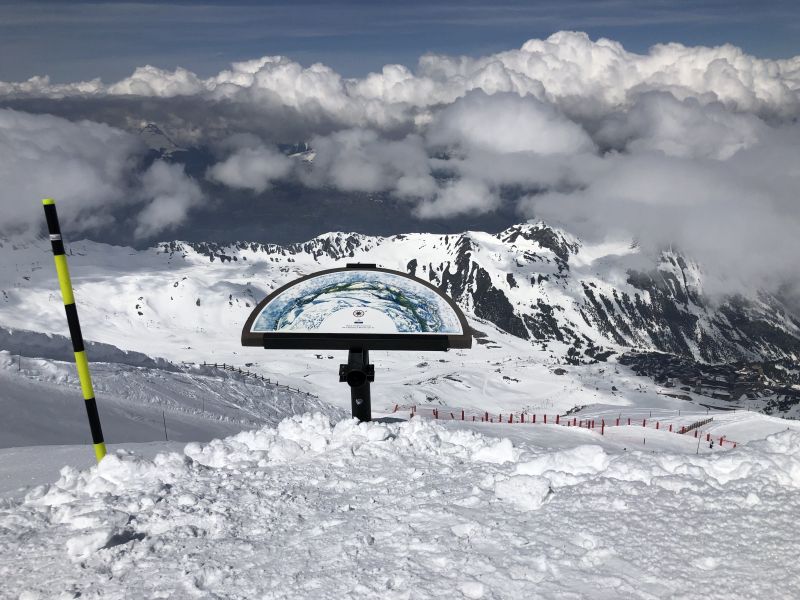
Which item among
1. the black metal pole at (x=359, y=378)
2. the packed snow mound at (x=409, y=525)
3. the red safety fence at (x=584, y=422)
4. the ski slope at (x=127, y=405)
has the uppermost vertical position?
the black metal pole at (x=359, y=378)

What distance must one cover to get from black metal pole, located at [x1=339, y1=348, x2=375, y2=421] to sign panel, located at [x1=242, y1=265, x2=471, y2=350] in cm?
42

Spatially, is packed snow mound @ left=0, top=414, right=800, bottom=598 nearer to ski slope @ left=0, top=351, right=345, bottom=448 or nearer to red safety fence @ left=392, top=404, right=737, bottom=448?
red safety fence @ left=392, top=404, right=737, bottom=448

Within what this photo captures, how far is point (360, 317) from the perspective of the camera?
50.3ft

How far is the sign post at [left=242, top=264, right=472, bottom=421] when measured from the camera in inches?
591

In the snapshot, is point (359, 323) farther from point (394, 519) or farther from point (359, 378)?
point (394, 519)

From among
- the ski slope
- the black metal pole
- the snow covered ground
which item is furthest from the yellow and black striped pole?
the ski slope

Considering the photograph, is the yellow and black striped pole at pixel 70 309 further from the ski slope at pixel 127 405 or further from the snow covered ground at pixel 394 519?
the ski slope at pixel 127 405

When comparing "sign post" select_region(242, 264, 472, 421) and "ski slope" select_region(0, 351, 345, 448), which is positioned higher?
"sign post" select_region(242, 264, 472, 421)

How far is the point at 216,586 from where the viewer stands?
299 inches

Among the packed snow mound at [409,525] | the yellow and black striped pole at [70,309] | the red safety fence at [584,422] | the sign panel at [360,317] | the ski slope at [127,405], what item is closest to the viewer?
the packed snow mound at [409,525]

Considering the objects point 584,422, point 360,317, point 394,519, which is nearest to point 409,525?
point 394,519

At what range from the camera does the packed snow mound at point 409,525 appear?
7.64m

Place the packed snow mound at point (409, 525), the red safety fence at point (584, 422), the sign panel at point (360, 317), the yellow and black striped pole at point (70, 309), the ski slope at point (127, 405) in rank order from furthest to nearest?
the red safety fence at point (584, 422) < the ski slope at point (127, 405) < the sign panel at point (360, 317) < the yellow and black striped pole at point (70, 309) < the packed snow mound at point (409, 525)

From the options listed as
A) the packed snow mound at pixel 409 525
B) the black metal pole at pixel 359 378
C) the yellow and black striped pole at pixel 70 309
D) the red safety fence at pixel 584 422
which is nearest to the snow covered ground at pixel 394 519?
the packed snow mound at pixel 409 525
